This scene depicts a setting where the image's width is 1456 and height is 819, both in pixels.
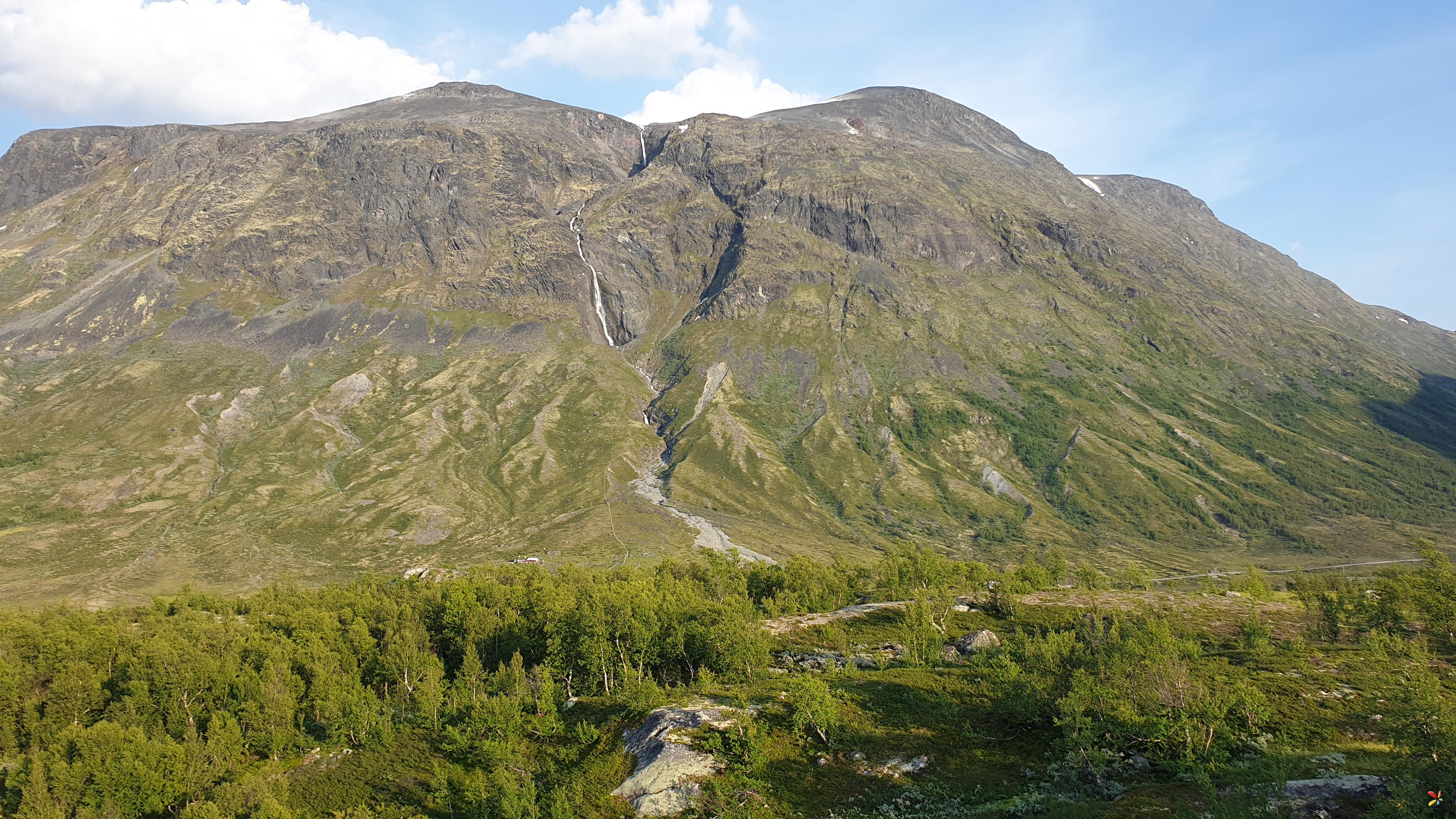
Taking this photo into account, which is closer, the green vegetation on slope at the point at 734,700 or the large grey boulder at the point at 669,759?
the green vegetation on slope at the point at 734,700

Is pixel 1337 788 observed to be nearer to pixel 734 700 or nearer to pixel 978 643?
pixel 734 700

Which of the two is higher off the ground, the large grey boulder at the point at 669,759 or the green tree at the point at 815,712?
the green tree at the point at 815,712

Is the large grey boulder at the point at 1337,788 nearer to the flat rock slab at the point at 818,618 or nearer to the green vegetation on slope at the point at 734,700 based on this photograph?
the green vegetation on slope at the point at 734,700

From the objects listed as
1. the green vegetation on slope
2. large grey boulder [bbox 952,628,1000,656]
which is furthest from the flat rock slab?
large grey boulder [bbox 952,628,1000,656]

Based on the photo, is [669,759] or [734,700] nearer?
[669,759]

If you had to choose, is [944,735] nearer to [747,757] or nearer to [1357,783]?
[747,757]

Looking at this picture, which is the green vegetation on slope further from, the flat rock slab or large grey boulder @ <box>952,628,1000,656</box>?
large grey boulder @ <box>952,628,1000,656</box>

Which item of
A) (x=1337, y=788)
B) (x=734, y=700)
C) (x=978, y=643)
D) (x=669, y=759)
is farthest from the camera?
(x=978, y=643)

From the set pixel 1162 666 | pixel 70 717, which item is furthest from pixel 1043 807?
pixel 70 717

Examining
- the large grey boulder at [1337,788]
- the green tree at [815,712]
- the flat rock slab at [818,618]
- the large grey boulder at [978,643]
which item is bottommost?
the flat rock slab at [818,618]

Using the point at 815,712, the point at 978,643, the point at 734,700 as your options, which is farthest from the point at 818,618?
the point at 815,712

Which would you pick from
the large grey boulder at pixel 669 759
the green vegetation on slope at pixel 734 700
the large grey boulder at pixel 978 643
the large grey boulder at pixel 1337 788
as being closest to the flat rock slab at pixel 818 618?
the green vegetation on slope at pixel 734 700
